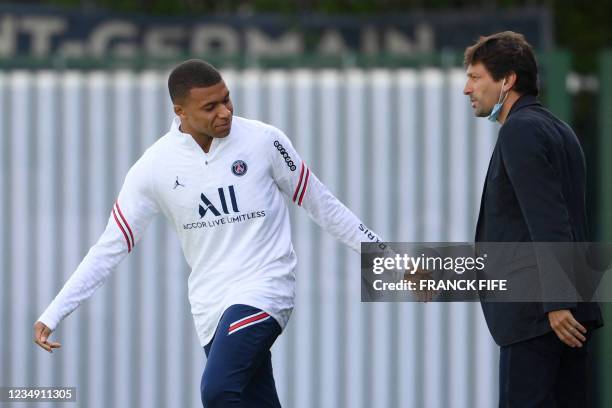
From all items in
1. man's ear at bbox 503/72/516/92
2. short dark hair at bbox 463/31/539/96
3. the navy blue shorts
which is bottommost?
the navy blue shorts

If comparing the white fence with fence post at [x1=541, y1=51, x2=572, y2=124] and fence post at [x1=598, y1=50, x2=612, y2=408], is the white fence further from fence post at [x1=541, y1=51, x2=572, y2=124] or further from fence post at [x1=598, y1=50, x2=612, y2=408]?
fence post at [x1=598, y1=50, x2=612, y2=408]

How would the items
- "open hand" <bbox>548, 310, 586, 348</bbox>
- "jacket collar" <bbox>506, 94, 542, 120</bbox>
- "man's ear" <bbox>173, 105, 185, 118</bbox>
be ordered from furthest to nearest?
"man's ear" <bbox>173, 105, 185, 118</bbox>, "jacket collar" <bbox>506, 94, 542, 120</bbox>, "open hand" <bbox>548, 310, 586, 348</bbox>

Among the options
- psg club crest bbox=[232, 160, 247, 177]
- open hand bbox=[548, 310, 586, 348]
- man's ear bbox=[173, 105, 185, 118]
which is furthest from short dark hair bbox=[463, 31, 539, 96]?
man's ear bbox=[173, 105, 185, 118]

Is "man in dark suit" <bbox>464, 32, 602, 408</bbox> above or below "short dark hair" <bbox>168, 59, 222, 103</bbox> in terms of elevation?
below

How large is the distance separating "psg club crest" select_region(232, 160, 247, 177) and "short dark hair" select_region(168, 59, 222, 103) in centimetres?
35

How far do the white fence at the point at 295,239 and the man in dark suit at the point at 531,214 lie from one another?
2.93m

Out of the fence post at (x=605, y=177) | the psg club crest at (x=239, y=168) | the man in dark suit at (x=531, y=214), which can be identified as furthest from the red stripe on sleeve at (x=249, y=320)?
the fence post at (x=605, y=177)

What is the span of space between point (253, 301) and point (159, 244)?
2830 millimetres

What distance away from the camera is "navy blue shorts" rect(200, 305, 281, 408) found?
4754 mm

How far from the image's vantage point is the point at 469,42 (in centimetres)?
1036

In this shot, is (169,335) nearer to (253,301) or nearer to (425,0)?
(253,301)

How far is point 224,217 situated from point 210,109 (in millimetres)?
461

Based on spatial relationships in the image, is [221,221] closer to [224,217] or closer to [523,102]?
[224,217]

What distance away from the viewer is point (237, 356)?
4809 millimetres
